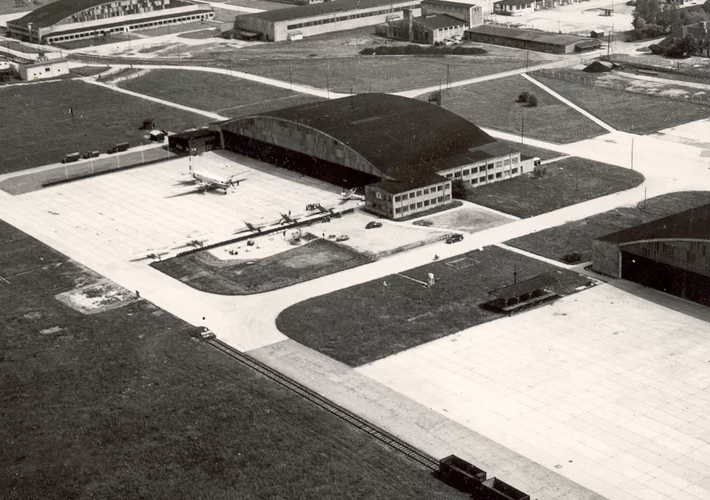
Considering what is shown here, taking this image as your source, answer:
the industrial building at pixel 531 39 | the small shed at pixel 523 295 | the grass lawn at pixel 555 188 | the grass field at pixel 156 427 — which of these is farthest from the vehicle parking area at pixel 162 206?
the industrial building at pixel 531 39

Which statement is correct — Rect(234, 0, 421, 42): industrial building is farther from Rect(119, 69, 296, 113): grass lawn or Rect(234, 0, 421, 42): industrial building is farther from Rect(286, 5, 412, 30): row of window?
Rect(119, 69, 296, 113): grass lawn

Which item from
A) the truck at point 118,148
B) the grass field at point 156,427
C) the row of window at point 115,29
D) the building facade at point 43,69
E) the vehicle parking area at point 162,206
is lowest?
the grass field at point 156,427

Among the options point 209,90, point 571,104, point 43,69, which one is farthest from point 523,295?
point 43,69

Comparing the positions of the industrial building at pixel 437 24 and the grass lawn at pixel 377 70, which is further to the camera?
the industrial building at pixel 437 24

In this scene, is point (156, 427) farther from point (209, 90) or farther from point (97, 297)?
point (209, 90)

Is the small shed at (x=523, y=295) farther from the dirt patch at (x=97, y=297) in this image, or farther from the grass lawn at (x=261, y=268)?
the dirt patch at (x=97, y=297)

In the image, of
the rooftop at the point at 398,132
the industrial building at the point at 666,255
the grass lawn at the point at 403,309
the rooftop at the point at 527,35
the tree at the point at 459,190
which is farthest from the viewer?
the rooftop at the point at 527,35

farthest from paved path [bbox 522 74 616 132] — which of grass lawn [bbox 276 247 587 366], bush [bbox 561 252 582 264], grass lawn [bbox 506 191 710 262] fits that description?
grass lawn [bbox 276 247 587 366]
